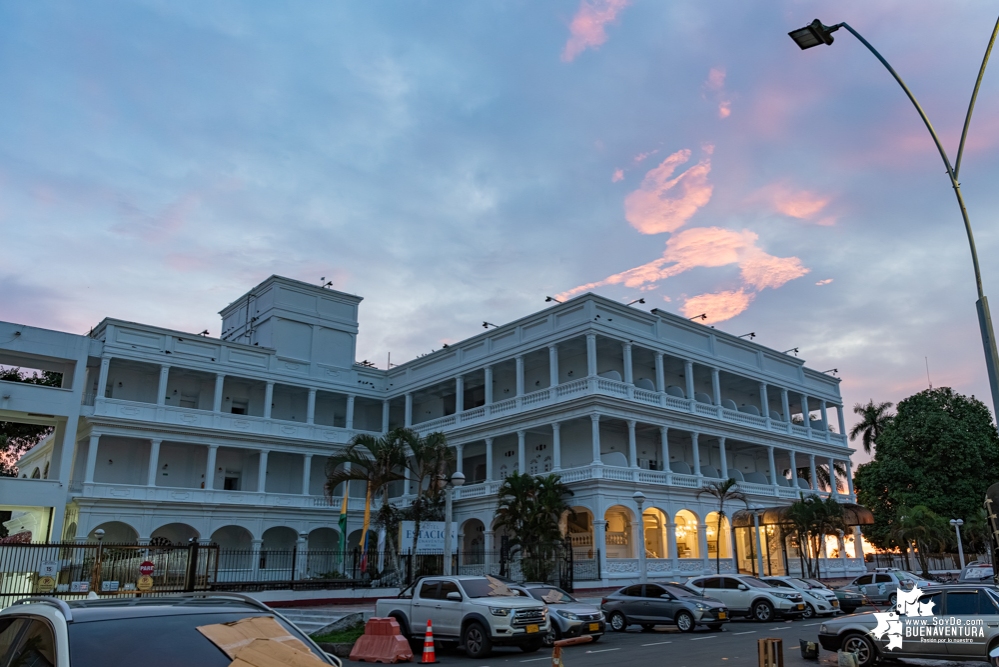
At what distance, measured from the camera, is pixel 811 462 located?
50.5 m

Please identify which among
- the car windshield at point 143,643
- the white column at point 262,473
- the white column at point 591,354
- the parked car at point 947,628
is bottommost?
the parked car at point 947,628

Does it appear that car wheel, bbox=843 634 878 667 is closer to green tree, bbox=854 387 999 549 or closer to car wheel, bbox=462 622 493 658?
car wheel, bbox=462 622 493 658

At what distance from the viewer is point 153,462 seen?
4138cm

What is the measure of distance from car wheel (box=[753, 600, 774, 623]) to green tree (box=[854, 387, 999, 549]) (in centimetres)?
3584

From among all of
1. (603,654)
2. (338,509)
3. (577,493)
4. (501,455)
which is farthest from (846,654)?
(338,509)

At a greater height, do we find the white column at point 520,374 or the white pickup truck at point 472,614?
the white column at point 520,374

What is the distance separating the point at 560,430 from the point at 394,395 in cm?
1325

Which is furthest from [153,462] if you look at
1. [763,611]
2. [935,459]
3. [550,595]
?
[935,459]

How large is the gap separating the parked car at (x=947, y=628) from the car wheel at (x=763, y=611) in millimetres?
10705

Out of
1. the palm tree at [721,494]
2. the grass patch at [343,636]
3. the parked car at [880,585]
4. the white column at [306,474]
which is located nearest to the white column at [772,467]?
the palm tree at [721,494]

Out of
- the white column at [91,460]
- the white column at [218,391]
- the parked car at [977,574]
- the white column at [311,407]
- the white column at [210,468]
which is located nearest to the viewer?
the parked car at [977,574]

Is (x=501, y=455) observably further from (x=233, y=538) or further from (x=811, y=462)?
(x=811, y=462)

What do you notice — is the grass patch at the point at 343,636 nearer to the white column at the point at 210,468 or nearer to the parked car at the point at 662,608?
the parked car at the point at 662,608

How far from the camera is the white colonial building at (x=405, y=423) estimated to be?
126ft
